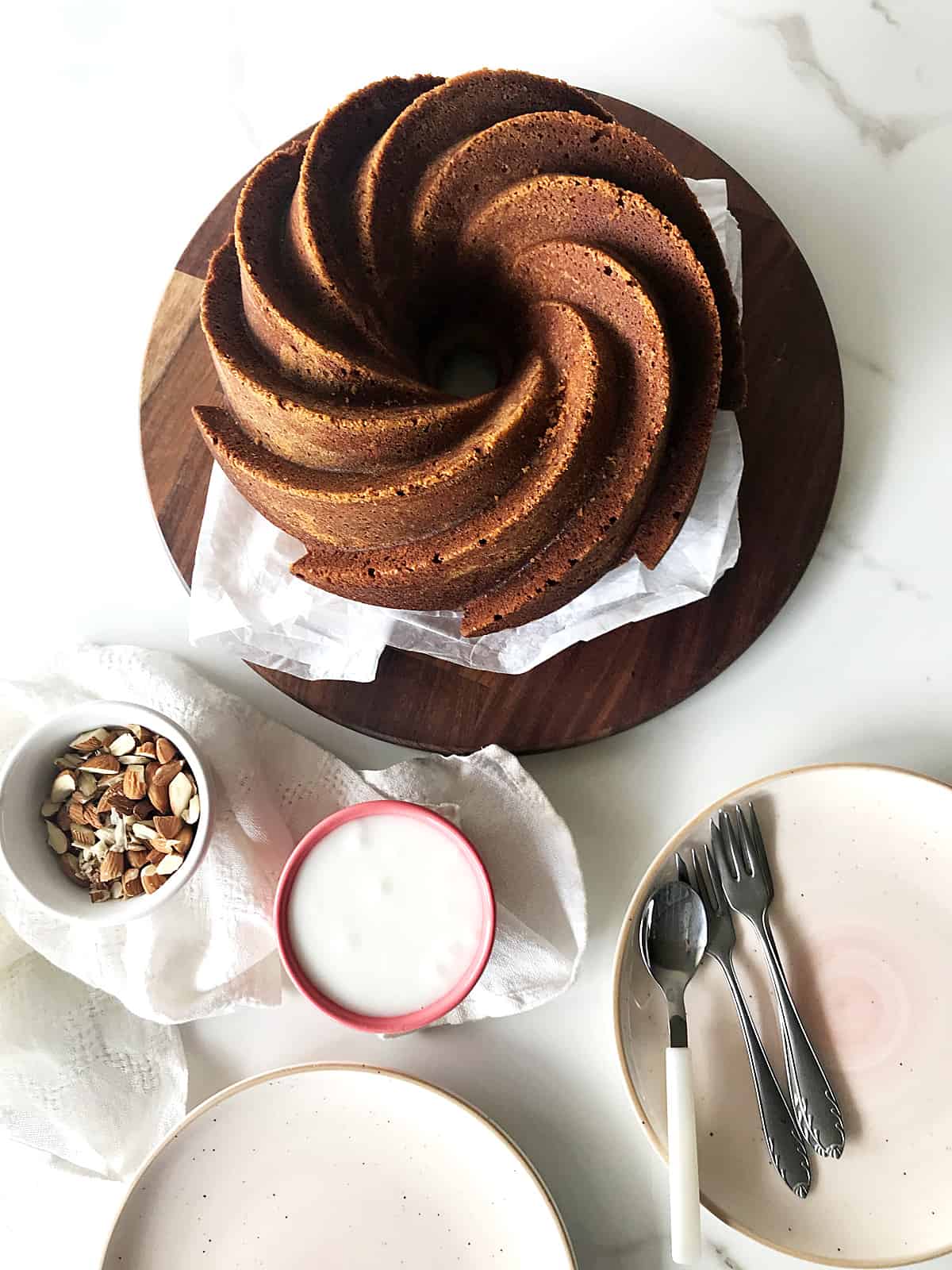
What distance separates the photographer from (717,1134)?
1.48 meters

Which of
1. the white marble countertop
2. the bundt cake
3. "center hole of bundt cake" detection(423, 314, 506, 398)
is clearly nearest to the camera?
the bundt cake

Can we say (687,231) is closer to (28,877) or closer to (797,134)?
(797,134)

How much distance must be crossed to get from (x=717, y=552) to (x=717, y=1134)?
86cm

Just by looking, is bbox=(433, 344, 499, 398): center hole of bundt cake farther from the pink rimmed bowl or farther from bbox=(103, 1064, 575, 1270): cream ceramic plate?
bbox=(103, 1064, 575, 1270): cream ceramic plate

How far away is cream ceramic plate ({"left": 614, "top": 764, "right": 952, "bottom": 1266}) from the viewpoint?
4.79 feet

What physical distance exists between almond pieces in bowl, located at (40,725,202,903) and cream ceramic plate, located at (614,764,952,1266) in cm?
68

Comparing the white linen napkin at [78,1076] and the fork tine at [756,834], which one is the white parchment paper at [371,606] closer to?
the fork tine at [756,834]

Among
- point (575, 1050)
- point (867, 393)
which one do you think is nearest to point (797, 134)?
point (867, 393)

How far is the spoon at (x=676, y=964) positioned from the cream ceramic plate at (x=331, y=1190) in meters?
0.27

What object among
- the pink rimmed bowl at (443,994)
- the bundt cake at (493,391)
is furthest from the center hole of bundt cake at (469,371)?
the pink rimmed bowl at (443,994)

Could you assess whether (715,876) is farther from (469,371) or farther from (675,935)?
(469,371)

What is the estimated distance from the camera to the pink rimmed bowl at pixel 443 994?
1.38m

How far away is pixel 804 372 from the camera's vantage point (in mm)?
1574

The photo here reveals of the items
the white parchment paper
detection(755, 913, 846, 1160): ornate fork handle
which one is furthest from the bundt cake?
detection(755, 913, 846, 1160): ornate fork handle
